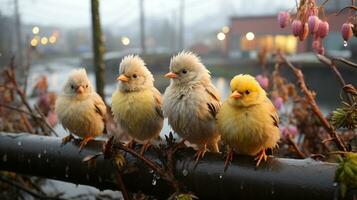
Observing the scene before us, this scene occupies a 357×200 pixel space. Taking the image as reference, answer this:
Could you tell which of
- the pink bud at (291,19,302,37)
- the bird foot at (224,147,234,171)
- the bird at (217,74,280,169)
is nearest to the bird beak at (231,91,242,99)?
the bird at (217,74,280,169)

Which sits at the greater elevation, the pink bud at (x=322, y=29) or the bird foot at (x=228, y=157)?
the pink bud at (x=322, y=29)

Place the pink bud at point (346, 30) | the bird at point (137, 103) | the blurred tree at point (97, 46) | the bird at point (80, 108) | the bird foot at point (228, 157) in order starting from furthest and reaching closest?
the blurred tree at point (97, 46) → the bird at point (80, 108) → the bird at point (137, 103) → the pink bud at point (346, 30) → the bird foot at point (228, 157)

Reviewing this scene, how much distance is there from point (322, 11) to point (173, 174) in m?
0.73

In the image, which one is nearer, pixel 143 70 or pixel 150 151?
pixel 150 151

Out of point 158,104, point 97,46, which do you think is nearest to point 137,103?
point 158,104

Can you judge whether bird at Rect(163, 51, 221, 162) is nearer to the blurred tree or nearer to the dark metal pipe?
the dark metal pipe

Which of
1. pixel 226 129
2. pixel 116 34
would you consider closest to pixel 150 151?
pixel 226 129

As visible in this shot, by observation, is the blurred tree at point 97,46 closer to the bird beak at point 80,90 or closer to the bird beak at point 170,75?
the bird beak at point 80,90

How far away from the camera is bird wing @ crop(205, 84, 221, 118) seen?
1.30m

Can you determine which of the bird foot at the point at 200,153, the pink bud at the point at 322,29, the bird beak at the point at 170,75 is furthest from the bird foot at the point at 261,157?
the pink bud at the point at 322,29

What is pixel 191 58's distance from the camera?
1.32m

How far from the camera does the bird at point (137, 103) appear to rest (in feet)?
4.69

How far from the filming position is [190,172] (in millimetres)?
1138

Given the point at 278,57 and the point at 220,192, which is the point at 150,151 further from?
the point at 278,57
